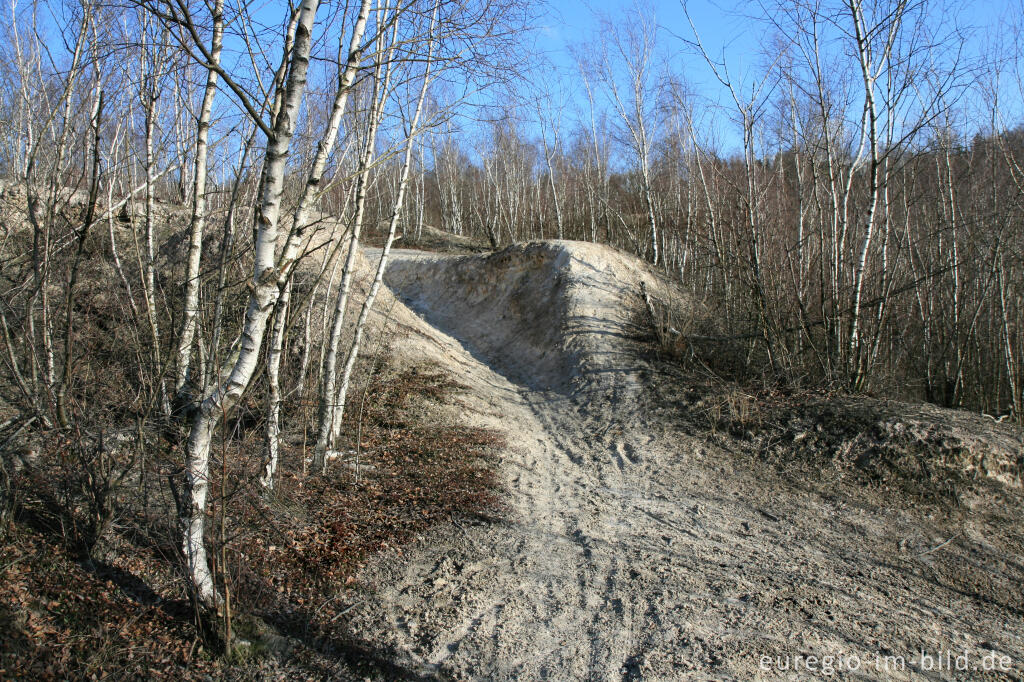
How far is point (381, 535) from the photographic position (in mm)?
5227

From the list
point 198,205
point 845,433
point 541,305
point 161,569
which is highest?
point 198,205

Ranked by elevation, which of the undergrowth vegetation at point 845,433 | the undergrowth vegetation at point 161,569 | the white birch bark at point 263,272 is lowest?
the undergrowth vegetation at point 161,569

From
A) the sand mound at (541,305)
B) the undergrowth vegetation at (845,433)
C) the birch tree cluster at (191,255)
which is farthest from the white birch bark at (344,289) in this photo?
the sand mound at (541,305)

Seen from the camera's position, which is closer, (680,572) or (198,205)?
(680,572)

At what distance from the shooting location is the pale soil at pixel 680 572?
384 cm

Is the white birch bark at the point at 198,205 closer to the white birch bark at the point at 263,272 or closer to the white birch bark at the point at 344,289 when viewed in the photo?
the white birch bark at the point at 344,289

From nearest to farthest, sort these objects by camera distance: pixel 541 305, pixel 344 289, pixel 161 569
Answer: pixel 161 569, pixel 344 289, pixel 541 305

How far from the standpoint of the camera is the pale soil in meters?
3.84

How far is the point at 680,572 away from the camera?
4754mm

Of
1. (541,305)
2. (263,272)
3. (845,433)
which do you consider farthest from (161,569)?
(541,305)

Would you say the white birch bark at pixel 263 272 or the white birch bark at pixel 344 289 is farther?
the white birch bark at pixel 344 289

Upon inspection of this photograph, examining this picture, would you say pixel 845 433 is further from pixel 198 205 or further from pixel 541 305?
pixel 541 305

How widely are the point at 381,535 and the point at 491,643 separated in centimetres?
171

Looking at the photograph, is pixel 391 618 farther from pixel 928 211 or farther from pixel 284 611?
pixel 928 211
